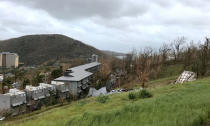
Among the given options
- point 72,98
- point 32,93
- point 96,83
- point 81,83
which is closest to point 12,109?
point 32,93

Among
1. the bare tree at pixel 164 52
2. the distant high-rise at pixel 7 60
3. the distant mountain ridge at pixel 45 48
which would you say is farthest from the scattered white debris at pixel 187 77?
the distant mountain ridge at pixel 45 48

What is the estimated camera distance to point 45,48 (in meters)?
77.4

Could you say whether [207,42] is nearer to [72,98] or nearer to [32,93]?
[72,98]

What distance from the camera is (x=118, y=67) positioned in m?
34.1

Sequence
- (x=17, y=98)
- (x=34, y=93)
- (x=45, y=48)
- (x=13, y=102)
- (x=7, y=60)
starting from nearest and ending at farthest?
(x=13, y=102)
(x=17, y=98)
(x=34, y=93)
(x=7, y=60)
(x=45, y=48)

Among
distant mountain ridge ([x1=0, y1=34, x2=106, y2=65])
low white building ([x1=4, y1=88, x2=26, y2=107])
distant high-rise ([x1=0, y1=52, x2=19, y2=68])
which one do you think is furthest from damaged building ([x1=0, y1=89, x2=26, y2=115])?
distant mountain ridge ([x1=0, y1=34, x2=106, y2=65])

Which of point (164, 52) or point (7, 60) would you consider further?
point (7, 60)

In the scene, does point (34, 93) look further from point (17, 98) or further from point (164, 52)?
point (164, 52)

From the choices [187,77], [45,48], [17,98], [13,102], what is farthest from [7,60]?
[187,77]

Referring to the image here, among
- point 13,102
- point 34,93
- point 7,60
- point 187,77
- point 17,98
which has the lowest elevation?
point 13,102

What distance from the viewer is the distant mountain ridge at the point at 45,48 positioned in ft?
230

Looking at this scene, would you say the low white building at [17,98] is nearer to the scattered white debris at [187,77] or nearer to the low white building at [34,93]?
the low white building at [34,93]

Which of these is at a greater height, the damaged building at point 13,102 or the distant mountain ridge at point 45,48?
the distant mountain ridge at point 45,48

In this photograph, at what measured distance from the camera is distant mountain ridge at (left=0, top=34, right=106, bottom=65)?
70119 millimetres
